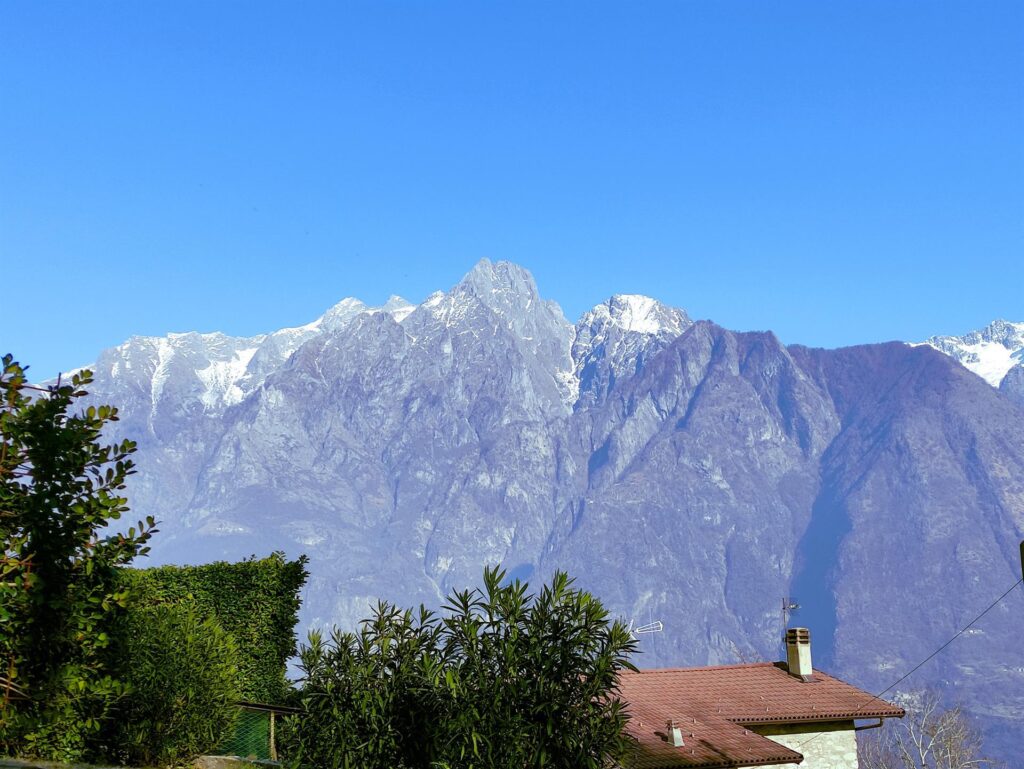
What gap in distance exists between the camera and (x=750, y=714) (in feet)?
130

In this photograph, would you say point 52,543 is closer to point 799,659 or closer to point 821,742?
point 821,742

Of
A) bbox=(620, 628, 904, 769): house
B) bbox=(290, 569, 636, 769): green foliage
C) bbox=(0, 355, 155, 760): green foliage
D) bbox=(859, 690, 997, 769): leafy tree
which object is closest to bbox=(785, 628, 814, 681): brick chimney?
bbox=(620, 628, 904, 769): house

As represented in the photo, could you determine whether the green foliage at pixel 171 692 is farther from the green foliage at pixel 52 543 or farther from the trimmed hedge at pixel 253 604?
the trimmed hedge at pixel 253 604

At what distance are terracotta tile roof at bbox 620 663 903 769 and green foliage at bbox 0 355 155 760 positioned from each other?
2245cm

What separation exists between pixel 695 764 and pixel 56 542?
2485cm

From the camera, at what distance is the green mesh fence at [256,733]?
25219mm

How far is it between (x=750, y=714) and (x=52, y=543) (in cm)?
3092

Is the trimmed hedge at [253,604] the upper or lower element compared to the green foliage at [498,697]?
upper

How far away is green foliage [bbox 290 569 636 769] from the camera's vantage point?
1738 centimetres

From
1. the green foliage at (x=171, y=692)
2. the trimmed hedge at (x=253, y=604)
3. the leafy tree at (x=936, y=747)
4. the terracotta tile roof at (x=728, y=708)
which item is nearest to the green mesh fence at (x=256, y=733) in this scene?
the green foliage at (x=171, y=692)

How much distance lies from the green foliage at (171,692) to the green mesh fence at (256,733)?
3063 mm

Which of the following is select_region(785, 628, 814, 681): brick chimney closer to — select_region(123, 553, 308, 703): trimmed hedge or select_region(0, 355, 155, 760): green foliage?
select_region(123, 553, 308, 703): trimmed hedge

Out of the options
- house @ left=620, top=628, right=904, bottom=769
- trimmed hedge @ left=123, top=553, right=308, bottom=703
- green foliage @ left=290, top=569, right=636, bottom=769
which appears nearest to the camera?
green foliage @ left=290, top=569, right=636, bottom=769

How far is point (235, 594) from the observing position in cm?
3284
